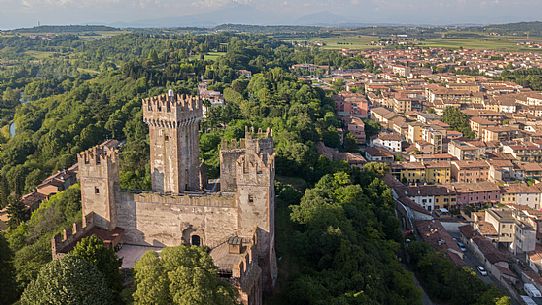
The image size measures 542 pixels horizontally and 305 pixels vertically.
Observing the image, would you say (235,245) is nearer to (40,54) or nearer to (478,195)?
(478,195)

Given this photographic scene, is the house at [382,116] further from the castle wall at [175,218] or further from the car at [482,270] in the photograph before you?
the castle wall at [175,218]

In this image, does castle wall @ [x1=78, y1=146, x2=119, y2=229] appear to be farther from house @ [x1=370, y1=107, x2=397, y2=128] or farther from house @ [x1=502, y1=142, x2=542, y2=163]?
house @ [x1=370, y1=107, x2=397, y2=128]

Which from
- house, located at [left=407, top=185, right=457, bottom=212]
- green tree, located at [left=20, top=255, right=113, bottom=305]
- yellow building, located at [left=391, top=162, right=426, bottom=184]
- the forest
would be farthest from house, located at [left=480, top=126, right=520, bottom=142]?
green tree, located at [left=20, top=255, right=113, bottom=305]

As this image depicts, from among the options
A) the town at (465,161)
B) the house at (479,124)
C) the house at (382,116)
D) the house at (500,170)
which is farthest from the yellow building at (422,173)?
the house at (382,116)

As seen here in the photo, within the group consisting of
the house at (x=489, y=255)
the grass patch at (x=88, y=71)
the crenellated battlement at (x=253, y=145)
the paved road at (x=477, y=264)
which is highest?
the grass patch at (x=88, y=71)

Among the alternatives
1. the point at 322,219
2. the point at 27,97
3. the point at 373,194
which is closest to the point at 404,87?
the point at 373,194

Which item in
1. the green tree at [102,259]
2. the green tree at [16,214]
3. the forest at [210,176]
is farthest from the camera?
the green tree at [16,214]

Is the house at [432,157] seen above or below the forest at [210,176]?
below

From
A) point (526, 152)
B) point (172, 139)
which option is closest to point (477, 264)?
point (172, 139)
